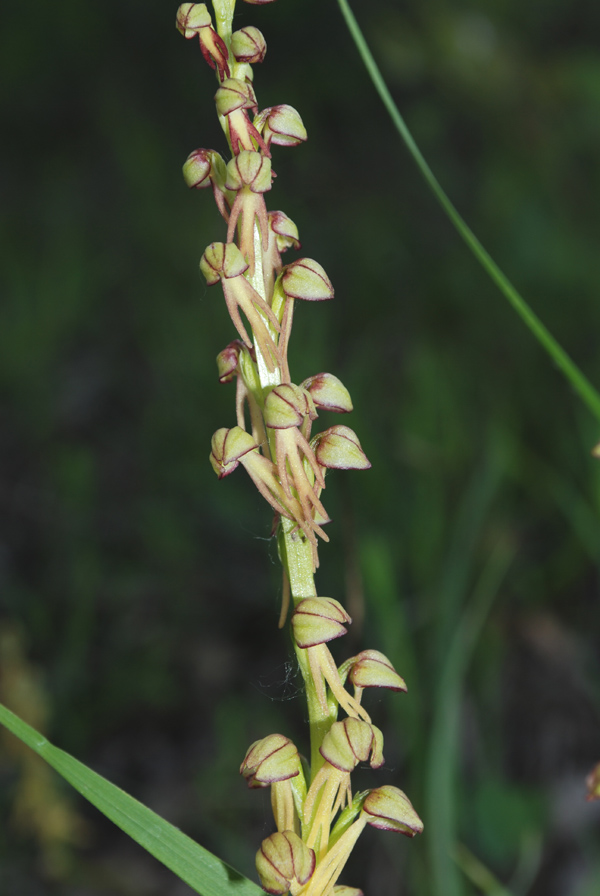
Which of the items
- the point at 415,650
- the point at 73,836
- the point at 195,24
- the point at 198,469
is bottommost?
the point at 73,836

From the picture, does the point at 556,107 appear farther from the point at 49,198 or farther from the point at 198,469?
the point at 49,198

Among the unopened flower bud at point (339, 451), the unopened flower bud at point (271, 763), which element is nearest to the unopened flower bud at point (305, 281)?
the unopened flower bud at point (339, 451)

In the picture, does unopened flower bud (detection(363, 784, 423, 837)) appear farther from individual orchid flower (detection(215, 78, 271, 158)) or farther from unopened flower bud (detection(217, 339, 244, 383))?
individual orchid flower (detection(215, 78, 271, 158))

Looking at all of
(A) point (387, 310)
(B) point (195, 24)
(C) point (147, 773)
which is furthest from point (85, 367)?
(B) point (195, 24)

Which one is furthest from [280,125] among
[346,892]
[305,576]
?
[346,892]

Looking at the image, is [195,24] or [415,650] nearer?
[195,24]

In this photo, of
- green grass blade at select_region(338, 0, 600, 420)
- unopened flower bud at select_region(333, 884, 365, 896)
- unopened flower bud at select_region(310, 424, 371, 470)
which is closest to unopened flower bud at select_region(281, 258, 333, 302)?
unopened flower bud at select_region(310, 424, 371, 470)

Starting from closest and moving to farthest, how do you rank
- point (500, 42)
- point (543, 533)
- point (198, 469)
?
point (543, 533) < point (198, 469) < point (500, 42)
